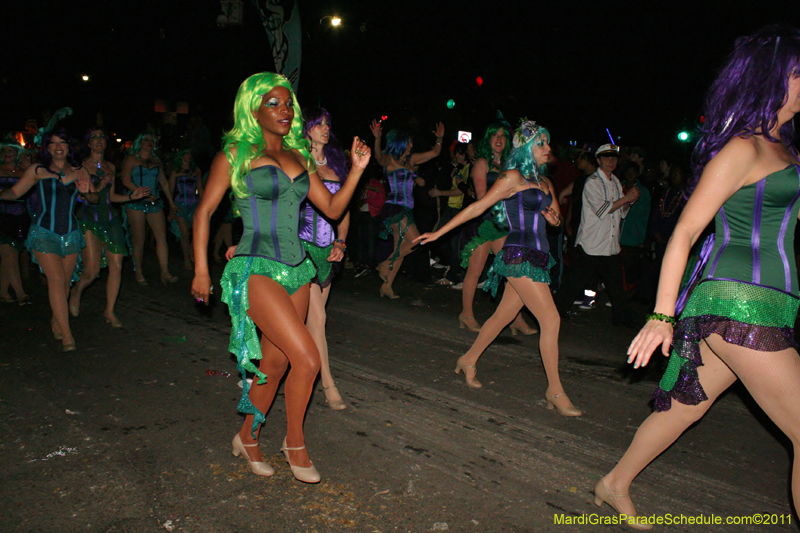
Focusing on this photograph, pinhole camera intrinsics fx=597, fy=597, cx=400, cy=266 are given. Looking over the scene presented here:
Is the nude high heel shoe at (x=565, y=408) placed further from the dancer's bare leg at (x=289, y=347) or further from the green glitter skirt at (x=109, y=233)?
the green glitter skirt at (x=109, y=233)

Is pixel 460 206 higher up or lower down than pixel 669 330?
higher up

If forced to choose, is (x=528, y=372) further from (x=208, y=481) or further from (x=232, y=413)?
(x=208, y=481)

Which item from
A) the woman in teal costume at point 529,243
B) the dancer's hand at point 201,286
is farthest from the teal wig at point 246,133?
the woman in teal costume at point 529,243

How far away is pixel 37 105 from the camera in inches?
1029

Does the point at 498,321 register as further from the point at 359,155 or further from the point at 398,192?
the point at 398,192

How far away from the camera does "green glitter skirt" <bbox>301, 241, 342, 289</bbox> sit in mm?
4395

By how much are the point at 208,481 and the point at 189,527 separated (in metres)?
0.46

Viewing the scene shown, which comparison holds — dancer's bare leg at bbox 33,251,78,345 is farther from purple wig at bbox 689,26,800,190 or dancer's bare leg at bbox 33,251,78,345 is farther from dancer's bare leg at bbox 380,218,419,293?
purple wig at bbox 689,26,800,190

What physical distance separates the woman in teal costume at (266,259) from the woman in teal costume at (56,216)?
126 inches

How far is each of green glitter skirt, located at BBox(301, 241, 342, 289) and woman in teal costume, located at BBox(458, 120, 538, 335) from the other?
7.70 ft

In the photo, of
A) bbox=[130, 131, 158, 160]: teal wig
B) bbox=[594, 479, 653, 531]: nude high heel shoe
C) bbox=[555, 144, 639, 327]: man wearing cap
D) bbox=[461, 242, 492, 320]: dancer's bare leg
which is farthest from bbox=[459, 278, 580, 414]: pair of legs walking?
bbox=[130, 131, 158, 160]: teal wig

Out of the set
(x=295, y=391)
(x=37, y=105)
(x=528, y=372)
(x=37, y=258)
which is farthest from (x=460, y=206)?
(x=37, y=105)

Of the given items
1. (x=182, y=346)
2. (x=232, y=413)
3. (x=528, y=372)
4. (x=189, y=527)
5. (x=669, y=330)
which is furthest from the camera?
(x=182, y=346)

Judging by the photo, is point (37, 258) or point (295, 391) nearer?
point (295, 391)
